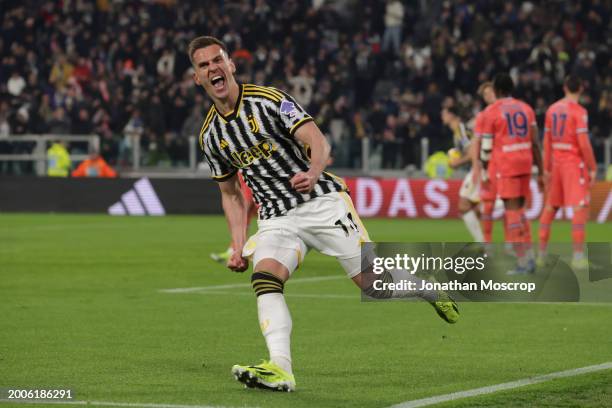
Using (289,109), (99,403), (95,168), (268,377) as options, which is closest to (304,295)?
(289,109)

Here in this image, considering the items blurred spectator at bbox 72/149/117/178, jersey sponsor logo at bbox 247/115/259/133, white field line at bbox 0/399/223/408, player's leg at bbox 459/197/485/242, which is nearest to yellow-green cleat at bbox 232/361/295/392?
white field line at bbox 0/399/223/408

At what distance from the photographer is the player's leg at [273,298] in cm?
747

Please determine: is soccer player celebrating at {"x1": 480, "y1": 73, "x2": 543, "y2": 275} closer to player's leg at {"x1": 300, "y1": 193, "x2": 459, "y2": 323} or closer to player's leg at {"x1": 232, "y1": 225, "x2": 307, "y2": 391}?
player's leg at {"x1": 300, "y1": 193, "x2": 459, "y2": 323}

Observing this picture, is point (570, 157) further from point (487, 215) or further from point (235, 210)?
point (235, 210)

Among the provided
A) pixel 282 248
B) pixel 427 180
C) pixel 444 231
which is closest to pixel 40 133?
pixel 427 180

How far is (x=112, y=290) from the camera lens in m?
14.0

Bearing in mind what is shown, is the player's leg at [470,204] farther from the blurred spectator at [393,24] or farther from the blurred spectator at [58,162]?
the blurred spectator at [393,24]

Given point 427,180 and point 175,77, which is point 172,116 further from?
point 427,180

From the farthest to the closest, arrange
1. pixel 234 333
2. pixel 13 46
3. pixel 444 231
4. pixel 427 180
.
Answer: pixel 13 46, pixel 427 180, pixel 444 231, pixel 234 333

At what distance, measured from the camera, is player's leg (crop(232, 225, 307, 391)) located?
747 centimetres

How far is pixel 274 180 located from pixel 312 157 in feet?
1.54

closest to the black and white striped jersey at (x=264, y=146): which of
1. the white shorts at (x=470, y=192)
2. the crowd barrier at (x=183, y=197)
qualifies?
the white shorts at (x=470, y=192)

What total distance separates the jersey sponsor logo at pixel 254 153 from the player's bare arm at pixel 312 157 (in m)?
0.27

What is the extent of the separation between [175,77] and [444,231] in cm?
1253
